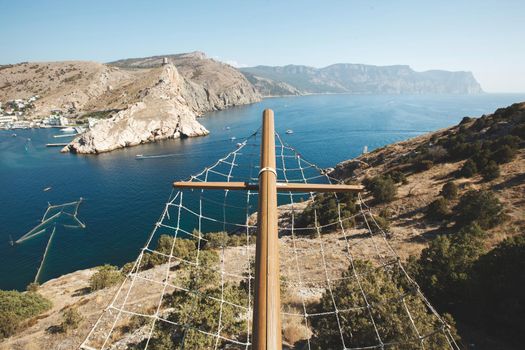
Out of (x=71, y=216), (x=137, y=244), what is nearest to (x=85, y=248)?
(x=137, y=244)

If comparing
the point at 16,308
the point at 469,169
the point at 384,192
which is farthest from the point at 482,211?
the point at 16,308

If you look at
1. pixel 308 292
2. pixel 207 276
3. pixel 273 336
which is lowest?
pixel 308 292

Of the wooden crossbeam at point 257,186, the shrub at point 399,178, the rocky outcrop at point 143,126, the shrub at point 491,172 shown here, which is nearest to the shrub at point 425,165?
the shrub at point 399,178

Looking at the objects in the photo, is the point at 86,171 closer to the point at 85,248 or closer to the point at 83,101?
the point at 85,248

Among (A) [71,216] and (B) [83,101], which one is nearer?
(A) [71,216]

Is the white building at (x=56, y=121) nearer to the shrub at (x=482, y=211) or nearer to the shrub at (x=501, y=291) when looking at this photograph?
the shrub at (x=482, y=211)

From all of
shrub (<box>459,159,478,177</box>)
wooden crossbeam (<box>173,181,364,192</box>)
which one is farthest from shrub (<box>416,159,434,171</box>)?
wooden crossbeam (<box>173,181,364,192</box>)

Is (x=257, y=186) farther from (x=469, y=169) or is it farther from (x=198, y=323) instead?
(x=469, y=169)

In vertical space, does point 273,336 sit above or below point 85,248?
above
